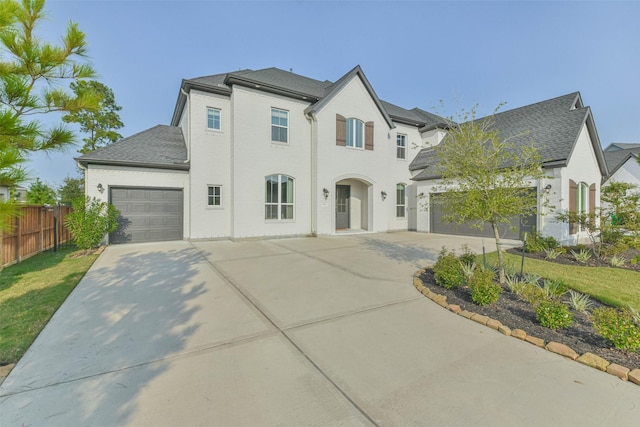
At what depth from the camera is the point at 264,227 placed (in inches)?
472

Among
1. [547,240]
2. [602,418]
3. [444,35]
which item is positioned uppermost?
[444,35]

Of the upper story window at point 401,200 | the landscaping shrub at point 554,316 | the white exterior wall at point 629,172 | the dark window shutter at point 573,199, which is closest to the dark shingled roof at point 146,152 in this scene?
the upper story window at point 401,200

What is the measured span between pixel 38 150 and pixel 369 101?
13767mm

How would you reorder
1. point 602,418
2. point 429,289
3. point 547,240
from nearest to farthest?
point 602,418 < point 429,289 < point 547,240

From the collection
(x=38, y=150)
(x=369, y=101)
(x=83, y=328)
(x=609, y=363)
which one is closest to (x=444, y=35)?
(x=369, y=101)

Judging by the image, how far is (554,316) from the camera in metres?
3.57

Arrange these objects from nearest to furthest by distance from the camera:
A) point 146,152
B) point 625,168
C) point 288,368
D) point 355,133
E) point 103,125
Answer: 1. point 288,368
2. point 146,152
3. point 355,133
4. point 625,168
5. point 103,125

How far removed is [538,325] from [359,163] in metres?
11.2

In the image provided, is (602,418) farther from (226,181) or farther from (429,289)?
(226,181)

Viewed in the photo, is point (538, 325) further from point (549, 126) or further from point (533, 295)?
point (549, 126)

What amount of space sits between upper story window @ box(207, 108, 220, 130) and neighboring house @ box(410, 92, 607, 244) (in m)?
9.37

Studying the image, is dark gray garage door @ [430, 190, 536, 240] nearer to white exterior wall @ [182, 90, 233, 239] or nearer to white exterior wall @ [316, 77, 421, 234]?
white exterior wall @ [316, 77, 421, 234]

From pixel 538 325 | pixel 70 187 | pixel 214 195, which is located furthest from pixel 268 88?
pixel 70 187

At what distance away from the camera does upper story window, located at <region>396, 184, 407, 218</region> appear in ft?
53.0
